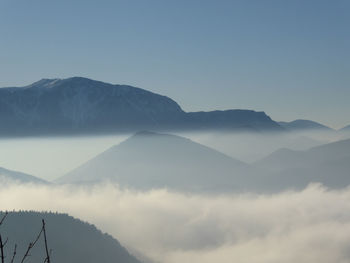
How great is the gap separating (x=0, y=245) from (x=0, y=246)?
11 cm

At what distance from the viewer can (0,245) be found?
8.91 metres

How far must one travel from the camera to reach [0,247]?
29.8ft

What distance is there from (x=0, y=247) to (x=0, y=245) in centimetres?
19

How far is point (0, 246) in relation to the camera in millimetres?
9016

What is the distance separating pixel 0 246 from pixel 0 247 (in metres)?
0.07
